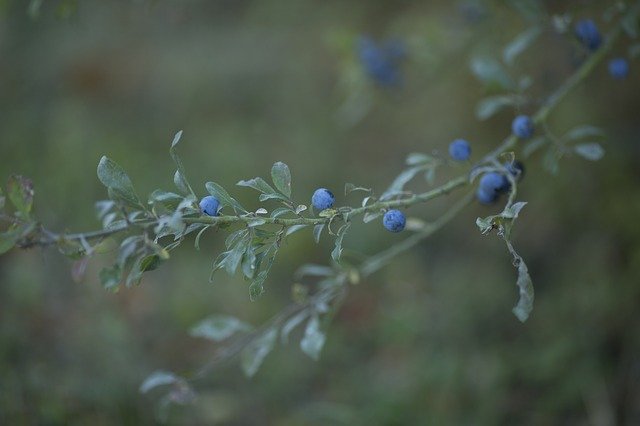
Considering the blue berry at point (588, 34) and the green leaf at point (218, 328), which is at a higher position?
the blue berry at point (588, 34)

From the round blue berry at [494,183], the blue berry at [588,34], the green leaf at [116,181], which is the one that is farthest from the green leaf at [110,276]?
the blue berry at [588,34]

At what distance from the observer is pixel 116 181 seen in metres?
1.15

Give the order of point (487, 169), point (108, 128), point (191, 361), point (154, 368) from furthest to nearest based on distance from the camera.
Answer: point (108, 128) → point (191, 361) → point (154, 368) → point (487, 169)

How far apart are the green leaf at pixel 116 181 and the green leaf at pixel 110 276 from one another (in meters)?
0.12

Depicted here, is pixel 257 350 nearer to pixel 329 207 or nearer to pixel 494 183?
pixel 329 207

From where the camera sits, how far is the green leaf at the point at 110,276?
3.58ft

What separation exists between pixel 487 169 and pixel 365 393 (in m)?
1.26

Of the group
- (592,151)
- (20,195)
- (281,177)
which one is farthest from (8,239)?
(592,151)

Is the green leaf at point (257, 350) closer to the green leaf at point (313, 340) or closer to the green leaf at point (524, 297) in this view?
the green leaf at point (313, 340)

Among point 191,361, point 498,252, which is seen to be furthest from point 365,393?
point 498,252

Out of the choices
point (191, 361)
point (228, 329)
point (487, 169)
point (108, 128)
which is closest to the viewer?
point (487, 169)

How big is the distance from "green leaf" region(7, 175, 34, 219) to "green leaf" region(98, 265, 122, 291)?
149 millimetres

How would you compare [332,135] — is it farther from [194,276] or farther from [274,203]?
[194,276]

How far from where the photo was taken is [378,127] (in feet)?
11.6
